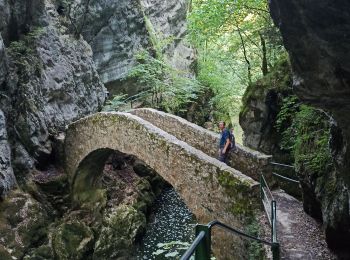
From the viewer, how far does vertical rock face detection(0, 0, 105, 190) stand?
50.3 ft

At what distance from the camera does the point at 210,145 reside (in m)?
11.9

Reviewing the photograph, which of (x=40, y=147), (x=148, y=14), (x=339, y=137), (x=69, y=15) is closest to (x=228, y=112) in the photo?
(x=148, y=14)

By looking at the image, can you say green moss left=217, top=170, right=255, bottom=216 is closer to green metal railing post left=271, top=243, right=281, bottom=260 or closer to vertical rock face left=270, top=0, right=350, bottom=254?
green metal railing post left=271, top=243, right=281, bottom=260

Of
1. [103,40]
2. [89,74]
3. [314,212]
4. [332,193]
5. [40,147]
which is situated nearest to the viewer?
[332,193]

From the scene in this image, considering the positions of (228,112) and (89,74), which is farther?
(228,112)

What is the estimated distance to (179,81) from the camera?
24.5m

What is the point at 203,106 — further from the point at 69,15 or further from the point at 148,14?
the point at 69,15

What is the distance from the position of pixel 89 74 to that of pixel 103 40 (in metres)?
3.96

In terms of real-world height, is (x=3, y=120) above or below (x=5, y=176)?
above

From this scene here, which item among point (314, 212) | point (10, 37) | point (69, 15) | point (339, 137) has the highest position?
point (69, 15)

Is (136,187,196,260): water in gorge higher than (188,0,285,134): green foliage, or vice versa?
(188,0,285,134): green foliage

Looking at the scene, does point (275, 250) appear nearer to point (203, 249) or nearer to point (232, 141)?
point (203, 249)

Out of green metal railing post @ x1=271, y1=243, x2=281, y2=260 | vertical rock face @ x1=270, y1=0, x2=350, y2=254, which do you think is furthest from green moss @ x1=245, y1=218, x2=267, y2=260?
vertical rock face @ x1=270, y1=0, x2=350, y2=254

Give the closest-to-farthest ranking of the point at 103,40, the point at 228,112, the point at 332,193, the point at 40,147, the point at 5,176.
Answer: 1. the point at 332,193
2. the point at 5,176
3. the point at 40,147
4. the point at 103,40
5. the point at 228,112
